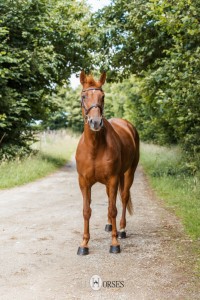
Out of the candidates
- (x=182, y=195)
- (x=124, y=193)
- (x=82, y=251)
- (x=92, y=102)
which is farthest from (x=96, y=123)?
(x=182, y=195)

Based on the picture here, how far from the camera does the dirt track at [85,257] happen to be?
3.86m

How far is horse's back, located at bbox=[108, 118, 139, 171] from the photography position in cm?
636

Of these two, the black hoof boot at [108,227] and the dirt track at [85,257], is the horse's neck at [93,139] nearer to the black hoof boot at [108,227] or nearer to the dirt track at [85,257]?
the dirt track at [85,257]

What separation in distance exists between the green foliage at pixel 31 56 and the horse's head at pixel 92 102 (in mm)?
8175

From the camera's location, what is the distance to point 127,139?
6.69 metres

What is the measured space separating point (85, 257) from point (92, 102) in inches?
81.4

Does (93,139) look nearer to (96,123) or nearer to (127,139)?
(96,123)

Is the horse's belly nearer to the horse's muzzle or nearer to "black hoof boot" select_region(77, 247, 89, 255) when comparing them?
the horse's muzzle

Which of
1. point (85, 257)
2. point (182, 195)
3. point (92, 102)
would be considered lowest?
point (182, 195)

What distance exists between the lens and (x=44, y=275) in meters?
4.32

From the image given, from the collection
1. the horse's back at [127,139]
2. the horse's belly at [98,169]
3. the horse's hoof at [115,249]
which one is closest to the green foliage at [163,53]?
the horse's back at [127,139]

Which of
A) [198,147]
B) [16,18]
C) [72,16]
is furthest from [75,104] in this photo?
[198,147]

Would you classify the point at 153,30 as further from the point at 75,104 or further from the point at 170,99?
the point at 75,104

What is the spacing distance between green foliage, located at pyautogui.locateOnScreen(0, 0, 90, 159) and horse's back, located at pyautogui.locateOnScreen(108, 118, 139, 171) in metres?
6.78
